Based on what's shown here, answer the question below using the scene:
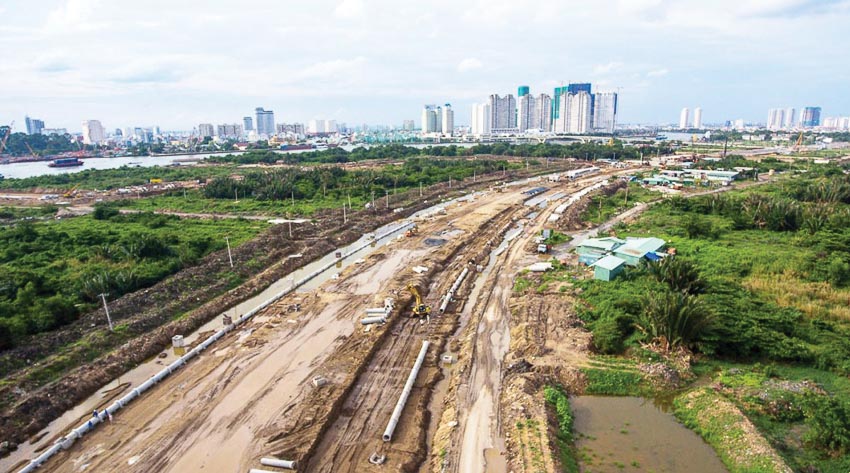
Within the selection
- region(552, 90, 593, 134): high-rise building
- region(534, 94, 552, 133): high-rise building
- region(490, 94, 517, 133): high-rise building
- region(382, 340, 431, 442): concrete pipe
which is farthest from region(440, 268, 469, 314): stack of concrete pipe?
region(490, 94, 517, 133): high-rise building

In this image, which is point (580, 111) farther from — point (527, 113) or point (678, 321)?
point (678, 321)

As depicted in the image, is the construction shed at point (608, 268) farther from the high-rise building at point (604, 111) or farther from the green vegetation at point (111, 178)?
the high-rise building at point (604, 111)

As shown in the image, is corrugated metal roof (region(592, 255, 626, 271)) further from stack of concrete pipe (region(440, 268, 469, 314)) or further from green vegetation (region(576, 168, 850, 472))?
stack of concrete pipe (region(440, 268, 469, 314))

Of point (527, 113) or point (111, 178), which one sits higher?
point (527, 113)

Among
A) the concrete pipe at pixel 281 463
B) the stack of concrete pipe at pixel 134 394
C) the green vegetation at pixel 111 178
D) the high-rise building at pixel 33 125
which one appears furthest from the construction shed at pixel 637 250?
the high-rise building at pixel 33 125

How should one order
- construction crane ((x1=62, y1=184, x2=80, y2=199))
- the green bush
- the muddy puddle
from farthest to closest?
1. construction crane ((x1=62, y1=184, x2=80, y2=199))
2. the muddy puddle
3. the green bush

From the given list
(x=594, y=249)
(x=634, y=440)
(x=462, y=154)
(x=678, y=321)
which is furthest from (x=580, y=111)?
(x=634, y=440)
